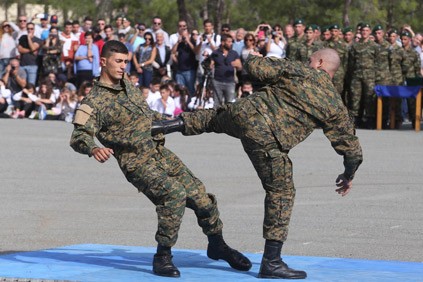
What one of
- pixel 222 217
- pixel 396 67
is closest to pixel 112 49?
pixel 222 217

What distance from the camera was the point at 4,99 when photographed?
2380cm

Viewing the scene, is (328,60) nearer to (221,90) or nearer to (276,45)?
→ (221,90)

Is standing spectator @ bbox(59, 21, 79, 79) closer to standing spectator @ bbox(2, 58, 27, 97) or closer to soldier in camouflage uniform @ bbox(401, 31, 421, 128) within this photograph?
standing spectator @ bbox(2, 58, 27, 97)

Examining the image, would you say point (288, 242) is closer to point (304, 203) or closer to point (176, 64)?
point (304, 203)

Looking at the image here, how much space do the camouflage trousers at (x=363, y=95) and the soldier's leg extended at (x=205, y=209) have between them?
1366 centimetres

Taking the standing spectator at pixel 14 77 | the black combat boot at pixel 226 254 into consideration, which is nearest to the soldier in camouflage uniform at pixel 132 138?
Answer: the black combat boot at pixel 226 254

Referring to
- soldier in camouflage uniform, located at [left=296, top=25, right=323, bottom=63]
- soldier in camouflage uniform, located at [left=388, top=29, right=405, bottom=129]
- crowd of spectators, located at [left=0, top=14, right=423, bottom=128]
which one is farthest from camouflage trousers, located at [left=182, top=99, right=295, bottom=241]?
soldier in camouflage uniform, located at [left=388, top=29, right=405, bottom=129]

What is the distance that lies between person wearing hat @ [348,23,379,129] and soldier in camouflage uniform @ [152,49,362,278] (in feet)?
44.9

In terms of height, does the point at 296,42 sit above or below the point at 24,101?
above

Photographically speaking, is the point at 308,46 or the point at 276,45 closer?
the point at 308,46

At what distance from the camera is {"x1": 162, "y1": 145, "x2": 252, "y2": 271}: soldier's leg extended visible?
791cm

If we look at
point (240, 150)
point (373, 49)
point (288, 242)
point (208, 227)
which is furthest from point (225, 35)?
point (208, 227)

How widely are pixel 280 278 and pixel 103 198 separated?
4.93 m

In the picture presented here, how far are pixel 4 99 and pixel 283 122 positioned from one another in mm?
16958
